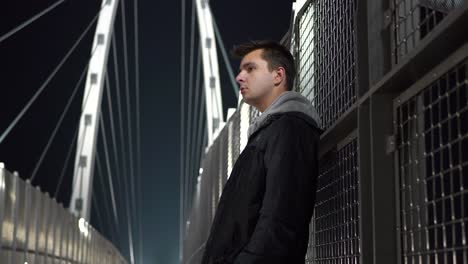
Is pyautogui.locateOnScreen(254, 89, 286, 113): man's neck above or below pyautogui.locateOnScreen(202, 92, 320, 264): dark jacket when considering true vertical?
above

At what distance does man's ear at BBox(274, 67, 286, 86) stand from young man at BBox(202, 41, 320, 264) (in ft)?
0.30

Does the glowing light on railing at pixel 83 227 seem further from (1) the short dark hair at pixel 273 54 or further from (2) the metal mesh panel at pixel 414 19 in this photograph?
(2) the metal mesh panel at pixel 414 19

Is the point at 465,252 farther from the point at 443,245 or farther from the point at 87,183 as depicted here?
the point at 87,183

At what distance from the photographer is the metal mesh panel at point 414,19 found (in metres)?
2.34

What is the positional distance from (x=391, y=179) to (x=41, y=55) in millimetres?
42574

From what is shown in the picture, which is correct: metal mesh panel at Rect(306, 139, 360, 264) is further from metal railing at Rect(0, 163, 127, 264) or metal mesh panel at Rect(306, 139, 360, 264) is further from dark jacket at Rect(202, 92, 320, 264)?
metal railing at Rect(0, 163, 127, 264)

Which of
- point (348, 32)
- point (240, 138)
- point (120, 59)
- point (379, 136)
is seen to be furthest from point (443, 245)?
point (120, 59)

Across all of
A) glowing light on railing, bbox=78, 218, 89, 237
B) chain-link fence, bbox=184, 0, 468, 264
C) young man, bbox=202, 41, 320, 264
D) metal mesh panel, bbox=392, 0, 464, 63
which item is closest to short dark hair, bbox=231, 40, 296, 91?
young man, bbox=202, 41, 320, 264

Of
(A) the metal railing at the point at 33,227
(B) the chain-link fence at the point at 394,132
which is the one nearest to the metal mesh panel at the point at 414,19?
(B) the chain-link fence at the point at 394,132

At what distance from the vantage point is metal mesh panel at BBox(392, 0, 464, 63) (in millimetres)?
2336

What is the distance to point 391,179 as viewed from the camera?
2.73 m

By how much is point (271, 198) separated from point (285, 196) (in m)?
0.04

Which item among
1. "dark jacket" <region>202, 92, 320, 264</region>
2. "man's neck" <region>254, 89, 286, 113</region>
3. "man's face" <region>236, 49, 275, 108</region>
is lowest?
"dark jacket" <region>202, 92, 320, 264</region>

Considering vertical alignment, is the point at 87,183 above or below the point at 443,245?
above
